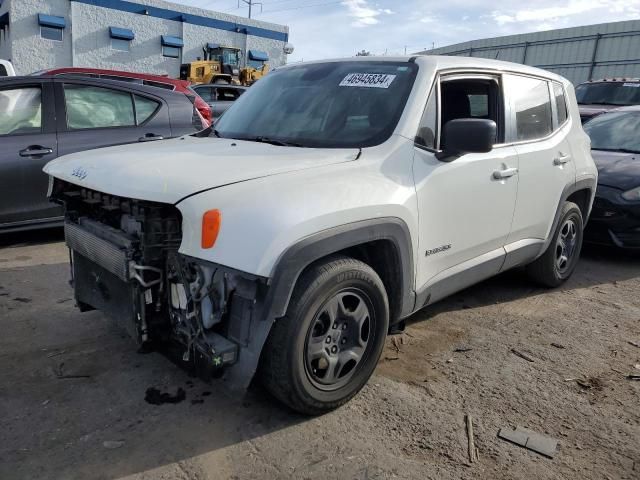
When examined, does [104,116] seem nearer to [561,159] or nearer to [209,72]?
[561,159]

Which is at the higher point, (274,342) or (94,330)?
(274,342)

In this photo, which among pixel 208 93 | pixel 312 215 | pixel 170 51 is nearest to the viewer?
pixel 312 215

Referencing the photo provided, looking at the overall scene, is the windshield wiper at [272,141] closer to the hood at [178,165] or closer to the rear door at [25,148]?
the hood at [178,165]

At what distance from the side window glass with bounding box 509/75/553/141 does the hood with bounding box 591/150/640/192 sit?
187 centimetres

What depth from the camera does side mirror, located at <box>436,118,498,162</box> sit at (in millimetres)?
2904

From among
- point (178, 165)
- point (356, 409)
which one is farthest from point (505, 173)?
point (178, 165)

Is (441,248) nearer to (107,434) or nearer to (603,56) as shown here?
(107,434)

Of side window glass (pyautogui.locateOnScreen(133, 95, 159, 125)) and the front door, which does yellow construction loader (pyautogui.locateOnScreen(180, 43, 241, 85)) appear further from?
the front door

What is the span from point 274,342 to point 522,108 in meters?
2.67

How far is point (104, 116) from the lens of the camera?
18.6 ft

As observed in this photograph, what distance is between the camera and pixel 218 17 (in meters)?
32.8

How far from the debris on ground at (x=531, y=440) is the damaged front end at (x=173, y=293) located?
1311 mm

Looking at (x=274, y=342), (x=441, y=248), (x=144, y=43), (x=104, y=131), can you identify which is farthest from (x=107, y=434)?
(x=144, y=43)

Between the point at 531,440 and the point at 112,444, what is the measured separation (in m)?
1.97
